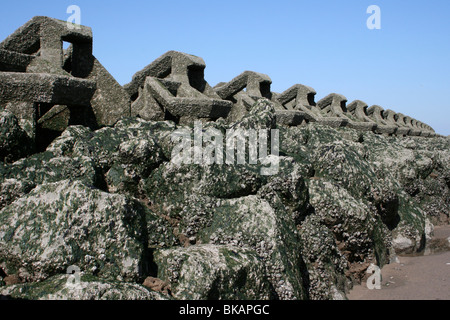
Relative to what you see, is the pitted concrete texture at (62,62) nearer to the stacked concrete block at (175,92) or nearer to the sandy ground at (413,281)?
the stacked concrete block at (175,92)

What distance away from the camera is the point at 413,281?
5.76 m

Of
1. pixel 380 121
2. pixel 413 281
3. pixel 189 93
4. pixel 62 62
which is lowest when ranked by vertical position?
pixel 413 281

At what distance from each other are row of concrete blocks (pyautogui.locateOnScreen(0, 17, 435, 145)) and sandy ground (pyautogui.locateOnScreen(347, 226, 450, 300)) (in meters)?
3.90

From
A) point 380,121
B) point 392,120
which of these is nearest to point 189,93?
point 380,121

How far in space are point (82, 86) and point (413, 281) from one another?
16.4 feet

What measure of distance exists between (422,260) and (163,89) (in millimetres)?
5024

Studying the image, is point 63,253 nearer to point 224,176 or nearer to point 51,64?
point 224,176

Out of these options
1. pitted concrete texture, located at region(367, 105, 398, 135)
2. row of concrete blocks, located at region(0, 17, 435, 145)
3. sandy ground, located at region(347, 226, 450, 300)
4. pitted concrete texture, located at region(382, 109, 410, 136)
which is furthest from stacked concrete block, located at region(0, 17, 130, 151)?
pitted concrete texture, located at region(382, 109, 410, 136)

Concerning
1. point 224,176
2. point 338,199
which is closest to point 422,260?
point 338,199

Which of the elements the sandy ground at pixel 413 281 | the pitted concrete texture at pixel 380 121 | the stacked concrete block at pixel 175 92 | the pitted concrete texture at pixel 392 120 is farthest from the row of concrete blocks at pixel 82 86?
the pitted concrete texture at pixel 392 120

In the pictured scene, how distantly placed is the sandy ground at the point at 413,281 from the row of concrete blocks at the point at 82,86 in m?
3.90

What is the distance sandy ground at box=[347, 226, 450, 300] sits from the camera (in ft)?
17.0

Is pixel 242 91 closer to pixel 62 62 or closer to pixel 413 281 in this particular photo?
pixel 62 62

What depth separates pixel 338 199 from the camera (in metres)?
5.91
